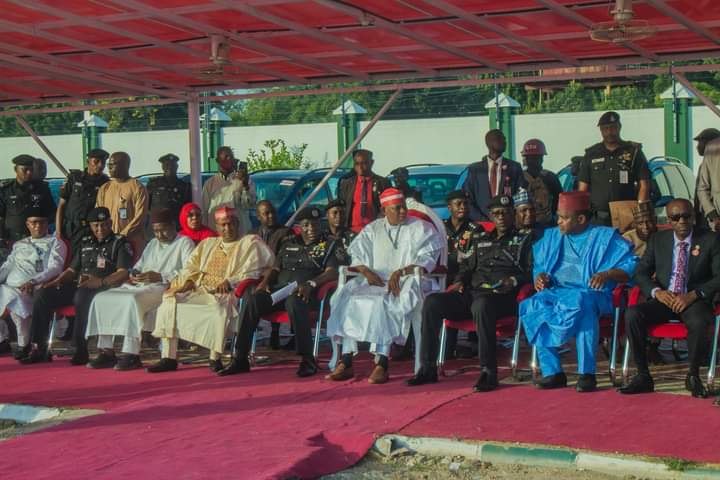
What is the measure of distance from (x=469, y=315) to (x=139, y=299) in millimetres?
3263

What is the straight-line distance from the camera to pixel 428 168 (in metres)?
17.0

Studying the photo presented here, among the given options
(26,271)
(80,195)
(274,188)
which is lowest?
(26,271)

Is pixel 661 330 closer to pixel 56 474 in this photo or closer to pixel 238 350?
pixel 238 350

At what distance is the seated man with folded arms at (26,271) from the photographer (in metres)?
11.6

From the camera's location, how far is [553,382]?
28.5 ft

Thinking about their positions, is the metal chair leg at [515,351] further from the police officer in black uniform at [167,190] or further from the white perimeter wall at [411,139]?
the white perimeter wall at [411,139]

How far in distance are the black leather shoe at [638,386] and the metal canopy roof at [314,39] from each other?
2952 mm

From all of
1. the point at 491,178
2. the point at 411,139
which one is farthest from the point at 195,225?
the point at 411,139

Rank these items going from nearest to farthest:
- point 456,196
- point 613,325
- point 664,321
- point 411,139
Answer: point 664,321 → point 613,325 → point 456,196 → point 411,139

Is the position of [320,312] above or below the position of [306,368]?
above

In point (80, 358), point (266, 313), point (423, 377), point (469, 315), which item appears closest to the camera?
point (423, 377)

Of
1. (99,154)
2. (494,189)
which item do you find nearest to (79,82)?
(99,154)

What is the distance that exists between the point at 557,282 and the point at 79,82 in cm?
626

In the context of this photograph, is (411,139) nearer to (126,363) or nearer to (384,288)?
(126,363)
